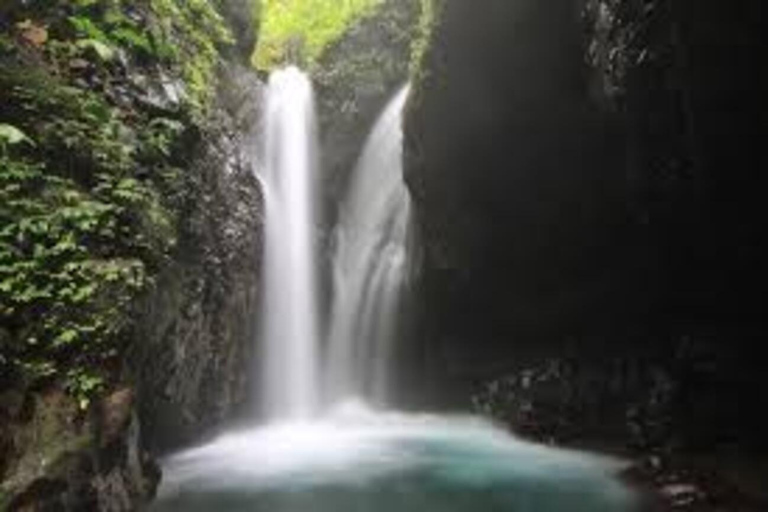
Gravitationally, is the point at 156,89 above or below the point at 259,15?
below

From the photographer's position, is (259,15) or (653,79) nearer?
(653,79)

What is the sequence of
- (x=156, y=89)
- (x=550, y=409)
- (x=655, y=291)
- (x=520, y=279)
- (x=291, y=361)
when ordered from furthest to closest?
(x=291, y=361)
(x=520, y=279)
(x=550, y=409)
(x=655, y=291)
(x=156, y=89)

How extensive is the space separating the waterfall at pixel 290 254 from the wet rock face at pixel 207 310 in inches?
39.7

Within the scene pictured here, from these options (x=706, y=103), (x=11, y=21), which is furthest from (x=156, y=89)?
(x=706, y=103)

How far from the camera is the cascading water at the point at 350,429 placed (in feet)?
33.3

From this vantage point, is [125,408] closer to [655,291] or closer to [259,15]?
[655,291]

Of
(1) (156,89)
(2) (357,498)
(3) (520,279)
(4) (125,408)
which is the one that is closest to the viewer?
(4) (125,408)

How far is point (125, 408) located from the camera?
8.34m

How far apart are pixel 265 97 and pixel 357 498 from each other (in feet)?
41.9

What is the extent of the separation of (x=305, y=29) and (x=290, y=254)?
27.8 ft

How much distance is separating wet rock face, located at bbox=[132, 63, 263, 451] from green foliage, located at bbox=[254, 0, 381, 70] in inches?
250

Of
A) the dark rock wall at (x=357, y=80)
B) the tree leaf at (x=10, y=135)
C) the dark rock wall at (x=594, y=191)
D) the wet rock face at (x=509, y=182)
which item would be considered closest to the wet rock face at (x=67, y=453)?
the tree leaf at (x=10, y=135)

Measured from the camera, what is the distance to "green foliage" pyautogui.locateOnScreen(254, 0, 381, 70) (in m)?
23.0

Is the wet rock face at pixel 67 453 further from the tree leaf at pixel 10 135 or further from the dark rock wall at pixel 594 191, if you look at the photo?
the dark rock wall at pixel 594 191
